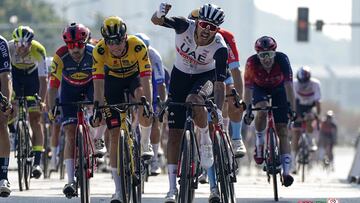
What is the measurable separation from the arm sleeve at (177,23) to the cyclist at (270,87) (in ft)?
10.4

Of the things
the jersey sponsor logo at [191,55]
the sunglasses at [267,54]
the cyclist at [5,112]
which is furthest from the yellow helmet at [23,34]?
the jersey sponsor logo at [191,55]

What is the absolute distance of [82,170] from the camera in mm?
14305

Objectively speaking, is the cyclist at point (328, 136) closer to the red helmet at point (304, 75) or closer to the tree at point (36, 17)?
the red helmet at point (304, 75)

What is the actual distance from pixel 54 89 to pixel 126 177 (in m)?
2.51

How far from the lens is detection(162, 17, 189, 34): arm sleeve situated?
14.2m

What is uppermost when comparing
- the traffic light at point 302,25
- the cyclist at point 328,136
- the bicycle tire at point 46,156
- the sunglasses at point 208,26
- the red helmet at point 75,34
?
the traffic light at point 302,25

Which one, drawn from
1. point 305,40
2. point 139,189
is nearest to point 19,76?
point 139,189

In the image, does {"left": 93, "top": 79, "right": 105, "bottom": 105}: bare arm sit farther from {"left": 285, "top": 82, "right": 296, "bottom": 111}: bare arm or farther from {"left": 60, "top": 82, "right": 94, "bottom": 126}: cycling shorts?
{"left": 285, "top": 82, "right": 296, "bottom": 111}: bare arm

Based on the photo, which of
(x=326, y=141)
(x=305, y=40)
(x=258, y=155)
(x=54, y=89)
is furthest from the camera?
(x=305, y=40)

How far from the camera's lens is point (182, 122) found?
1433 centimetres

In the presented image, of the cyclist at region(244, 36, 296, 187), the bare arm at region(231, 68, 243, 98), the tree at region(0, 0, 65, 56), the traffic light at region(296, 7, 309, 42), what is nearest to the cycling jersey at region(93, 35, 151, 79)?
the bare arm at region(231, 68, 243, 98)

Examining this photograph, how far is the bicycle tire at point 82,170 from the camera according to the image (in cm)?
1423

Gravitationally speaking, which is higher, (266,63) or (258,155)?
(266,63)

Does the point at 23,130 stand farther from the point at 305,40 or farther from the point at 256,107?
the point at 305,40
